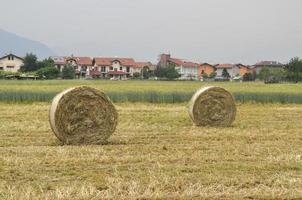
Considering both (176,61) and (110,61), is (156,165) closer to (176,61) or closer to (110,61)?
(110,61)

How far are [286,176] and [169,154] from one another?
9.95ft

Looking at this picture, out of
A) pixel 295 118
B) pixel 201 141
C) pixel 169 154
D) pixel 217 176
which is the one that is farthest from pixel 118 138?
pixel 295 118

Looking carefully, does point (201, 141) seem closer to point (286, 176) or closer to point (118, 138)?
point (118, 138)

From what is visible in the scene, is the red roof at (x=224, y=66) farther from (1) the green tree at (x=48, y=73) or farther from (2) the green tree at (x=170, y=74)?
(1) the green tree at (x=48, y=73)

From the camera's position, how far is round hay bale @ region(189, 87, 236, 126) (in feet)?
66.5

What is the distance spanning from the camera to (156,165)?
10.5 meters

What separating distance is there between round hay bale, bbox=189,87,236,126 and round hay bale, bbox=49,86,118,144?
586 cm

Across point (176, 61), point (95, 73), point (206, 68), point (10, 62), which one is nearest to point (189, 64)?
point (176, 61)

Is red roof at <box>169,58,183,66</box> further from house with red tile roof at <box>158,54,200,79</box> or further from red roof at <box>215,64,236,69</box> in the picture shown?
red roof at <box>215,64,236,69</box>

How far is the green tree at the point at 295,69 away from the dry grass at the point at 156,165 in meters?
78.2

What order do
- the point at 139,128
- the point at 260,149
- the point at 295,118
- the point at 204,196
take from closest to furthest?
the point at 204,196 < the point at 260,149 < the point at 139,128 < the point at 295,118

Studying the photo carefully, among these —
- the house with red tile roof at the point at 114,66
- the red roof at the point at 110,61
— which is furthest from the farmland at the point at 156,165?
the red roof at the point at 110,61

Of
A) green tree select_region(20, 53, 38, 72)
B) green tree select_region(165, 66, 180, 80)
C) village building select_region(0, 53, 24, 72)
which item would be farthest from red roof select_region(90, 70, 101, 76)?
green tree select_region(20, 53, 38, 72)

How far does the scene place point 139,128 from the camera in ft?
60.0
